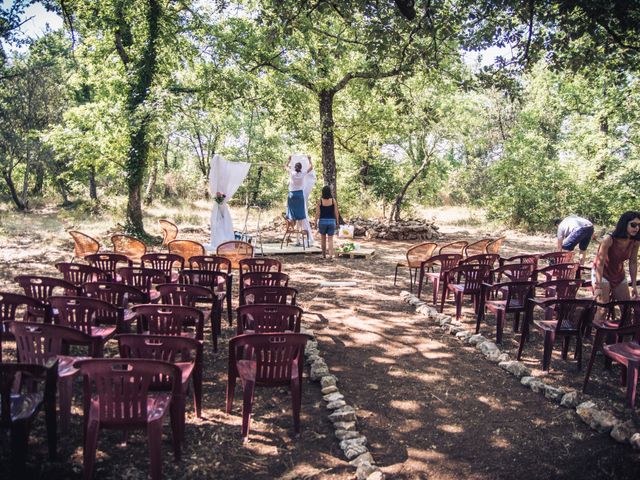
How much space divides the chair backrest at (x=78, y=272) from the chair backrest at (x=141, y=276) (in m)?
0.28

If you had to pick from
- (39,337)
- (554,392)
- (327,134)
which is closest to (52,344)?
(39,337)

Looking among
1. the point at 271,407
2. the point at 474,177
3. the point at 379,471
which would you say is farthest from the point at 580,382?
the point at 474,177

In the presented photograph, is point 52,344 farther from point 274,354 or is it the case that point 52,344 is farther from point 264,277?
point 264,277

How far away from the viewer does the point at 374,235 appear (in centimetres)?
1783

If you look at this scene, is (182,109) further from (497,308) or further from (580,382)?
(580,382)

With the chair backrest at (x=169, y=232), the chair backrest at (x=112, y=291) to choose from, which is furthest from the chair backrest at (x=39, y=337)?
the chair backrest at (x=169, y=232)

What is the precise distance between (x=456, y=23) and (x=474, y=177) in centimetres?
2730

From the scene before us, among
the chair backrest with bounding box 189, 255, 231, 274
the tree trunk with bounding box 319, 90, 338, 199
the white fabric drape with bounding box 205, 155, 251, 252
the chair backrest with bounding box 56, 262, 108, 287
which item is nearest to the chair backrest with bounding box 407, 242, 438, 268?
the chair backrest with bounding box 189, 255, 231, 274

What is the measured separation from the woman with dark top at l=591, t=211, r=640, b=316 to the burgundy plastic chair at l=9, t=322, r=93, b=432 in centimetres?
559

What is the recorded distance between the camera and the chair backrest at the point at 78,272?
6043 millimetres

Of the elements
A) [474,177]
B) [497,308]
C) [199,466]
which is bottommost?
[199,466]

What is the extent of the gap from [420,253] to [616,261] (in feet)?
13.3

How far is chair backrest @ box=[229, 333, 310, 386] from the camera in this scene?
3730mm

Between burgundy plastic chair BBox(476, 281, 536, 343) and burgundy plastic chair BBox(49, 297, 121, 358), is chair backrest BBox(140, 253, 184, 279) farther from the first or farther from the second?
burgundy plastic chair BBox(476, 281, 536, 343)
